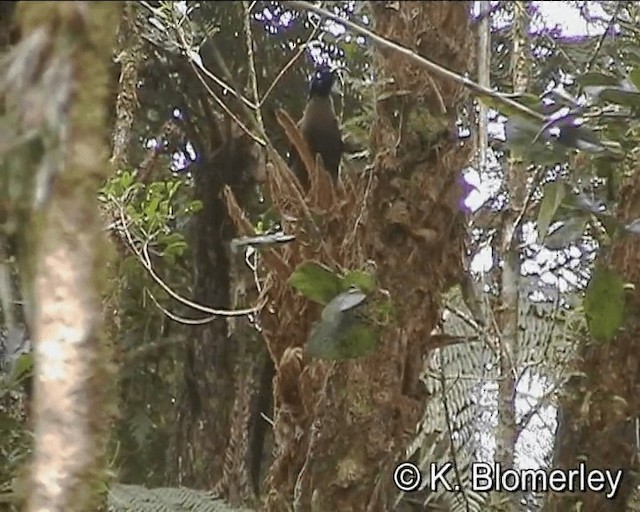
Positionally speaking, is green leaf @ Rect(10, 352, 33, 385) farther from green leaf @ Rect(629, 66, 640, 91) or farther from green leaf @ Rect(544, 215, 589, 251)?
green leaf @ Rect(629, 66, 640, 91)

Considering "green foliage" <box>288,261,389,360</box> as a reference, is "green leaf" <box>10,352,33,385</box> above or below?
below

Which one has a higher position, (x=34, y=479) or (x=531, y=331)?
(x=531, y=331)

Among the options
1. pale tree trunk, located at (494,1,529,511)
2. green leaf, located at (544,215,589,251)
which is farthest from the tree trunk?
green leaf, located at (544,215,589,251)

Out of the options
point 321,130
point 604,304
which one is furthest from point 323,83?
point 604,304

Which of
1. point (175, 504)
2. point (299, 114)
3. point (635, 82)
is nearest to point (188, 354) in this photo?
point (299, 114)

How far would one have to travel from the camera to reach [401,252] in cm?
103

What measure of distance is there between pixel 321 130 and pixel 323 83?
16 centimetres

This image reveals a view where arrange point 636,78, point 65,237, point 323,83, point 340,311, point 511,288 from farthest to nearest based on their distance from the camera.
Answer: point 323,83 < point 511,288 < point 636,78 < point 340,311 < point 65,237

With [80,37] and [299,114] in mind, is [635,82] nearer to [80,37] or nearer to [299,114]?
[80,37]

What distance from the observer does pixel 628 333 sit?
1271mm

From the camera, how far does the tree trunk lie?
50.3 inches

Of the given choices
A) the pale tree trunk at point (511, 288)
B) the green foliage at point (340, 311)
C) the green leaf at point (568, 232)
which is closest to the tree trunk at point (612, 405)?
the pale tree trunk at point (511, 288)

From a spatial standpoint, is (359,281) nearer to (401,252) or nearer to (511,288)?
(401,252)

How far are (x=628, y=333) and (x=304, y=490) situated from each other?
49 centimetres
